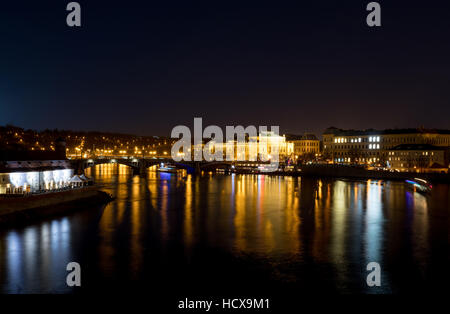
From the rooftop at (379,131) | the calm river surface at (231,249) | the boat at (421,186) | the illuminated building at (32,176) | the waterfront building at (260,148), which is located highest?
the rooftop at (379,131)

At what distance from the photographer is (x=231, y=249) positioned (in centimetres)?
1530

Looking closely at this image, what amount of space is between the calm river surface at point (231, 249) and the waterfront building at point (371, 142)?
142 ft

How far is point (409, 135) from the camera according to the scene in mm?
67438

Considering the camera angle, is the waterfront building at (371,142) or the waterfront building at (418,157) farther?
the waterfront building at (371,142)

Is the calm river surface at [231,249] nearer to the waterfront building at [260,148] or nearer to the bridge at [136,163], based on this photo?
the bridge at [136,163]

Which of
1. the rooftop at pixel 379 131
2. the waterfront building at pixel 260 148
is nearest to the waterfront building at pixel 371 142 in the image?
the rooftop at pixel 379 131

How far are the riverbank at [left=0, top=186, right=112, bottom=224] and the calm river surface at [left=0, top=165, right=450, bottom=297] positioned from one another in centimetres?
71

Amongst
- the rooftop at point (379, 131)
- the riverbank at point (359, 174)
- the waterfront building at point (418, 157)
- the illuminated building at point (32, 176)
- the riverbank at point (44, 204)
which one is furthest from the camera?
the rooftop at point (379, 131)

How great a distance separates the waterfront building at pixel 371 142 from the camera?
220 feet

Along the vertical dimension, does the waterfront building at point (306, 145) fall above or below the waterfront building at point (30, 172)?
above

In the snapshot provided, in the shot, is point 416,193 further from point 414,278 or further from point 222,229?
point 414,278

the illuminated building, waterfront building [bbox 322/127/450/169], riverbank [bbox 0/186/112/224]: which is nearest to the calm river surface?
riverbank [bbox 0/186/112/224]

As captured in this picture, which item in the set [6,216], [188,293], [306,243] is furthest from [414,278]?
[6,216]

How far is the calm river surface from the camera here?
11625mm
